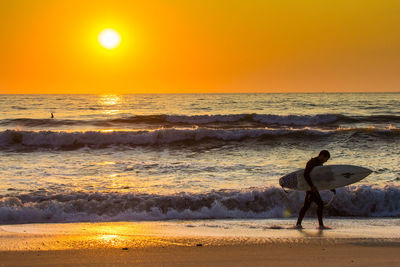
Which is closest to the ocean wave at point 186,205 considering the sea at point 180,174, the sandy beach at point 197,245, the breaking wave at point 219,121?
the sea at point 180,174

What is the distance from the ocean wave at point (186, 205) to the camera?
10445mm

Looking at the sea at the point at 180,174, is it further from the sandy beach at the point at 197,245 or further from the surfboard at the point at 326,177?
the sandy beach at the point at 197,245

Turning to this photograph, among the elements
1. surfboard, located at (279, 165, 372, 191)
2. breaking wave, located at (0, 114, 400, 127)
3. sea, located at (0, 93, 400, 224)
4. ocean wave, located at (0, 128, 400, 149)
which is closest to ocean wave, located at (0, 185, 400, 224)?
sea, located at (0, 93, 400, 224)

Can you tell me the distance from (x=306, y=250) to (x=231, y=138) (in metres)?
18.8

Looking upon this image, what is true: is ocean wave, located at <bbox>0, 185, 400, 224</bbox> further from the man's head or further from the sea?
the man's head

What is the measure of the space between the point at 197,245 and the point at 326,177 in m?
3.74

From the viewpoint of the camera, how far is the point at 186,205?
11039 mm

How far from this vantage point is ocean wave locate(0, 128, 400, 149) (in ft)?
80.0

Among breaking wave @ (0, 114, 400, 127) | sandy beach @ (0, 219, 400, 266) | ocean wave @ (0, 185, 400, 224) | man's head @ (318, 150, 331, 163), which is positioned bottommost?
sandy beach @ (0, 219, 400, 266)

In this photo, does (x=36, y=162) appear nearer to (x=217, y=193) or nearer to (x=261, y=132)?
(x=217, y=193)

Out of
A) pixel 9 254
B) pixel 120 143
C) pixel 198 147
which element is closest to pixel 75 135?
pixel 120 143

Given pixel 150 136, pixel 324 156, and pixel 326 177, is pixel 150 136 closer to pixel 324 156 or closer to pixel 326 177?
pixel 326 177

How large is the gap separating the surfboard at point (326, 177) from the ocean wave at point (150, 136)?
1500 centimetres

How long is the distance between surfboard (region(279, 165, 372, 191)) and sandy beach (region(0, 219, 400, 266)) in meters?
0.84
